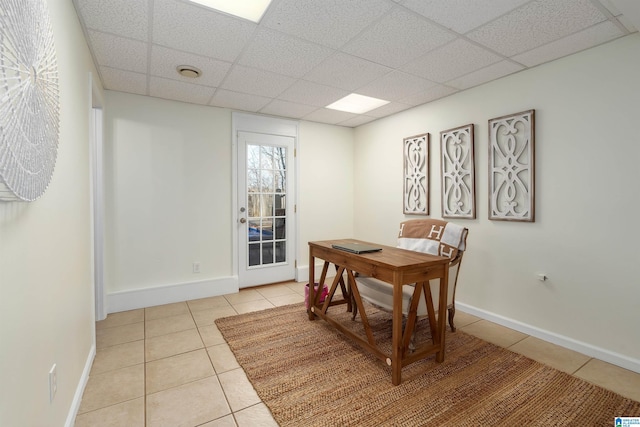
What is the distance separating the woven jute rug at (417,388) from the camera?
163 cm

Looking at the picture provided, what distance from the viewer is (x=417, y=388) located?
1.86 m

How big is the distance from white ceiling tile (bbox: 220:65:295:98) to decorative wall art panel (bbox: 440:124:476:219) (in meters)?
1.82

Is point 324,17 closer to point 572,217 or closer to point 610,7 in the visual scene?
point 610,7

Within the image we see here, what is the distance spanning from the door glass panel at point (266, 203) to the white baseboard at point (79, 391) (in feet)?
6.79

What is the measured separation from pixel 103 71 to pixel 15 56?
228 centimetres

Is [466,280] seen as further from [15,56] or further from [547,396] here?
[15,56]

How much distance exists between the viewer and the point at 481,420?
5.25ft

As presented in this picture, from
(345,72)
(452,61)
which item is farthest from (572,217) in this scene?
(345,72)

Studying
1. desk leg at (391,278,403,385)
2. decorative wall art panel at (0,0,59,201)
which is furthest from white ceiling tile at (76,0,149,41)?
desk leg at (391,278,403,385)

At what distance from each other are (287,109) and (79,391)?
130 inches

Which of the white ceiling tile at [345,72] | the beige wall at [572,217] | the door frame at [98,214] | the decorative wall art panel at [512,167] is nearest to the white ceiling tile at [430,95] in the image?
the beige wall at [572,217]

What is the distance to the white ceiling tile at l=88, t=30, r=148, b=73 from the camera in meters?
2.14

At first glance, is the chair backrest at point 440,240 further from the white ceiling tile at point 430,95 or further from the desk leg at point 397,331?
the white ceiling tile at point 430,95

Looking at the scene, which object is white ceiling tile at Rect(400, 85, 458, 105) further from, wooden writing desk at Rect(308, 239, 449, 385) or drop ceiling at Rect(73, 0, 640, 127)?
wooden writing desk at Rect(308, 239, 449, 385)
